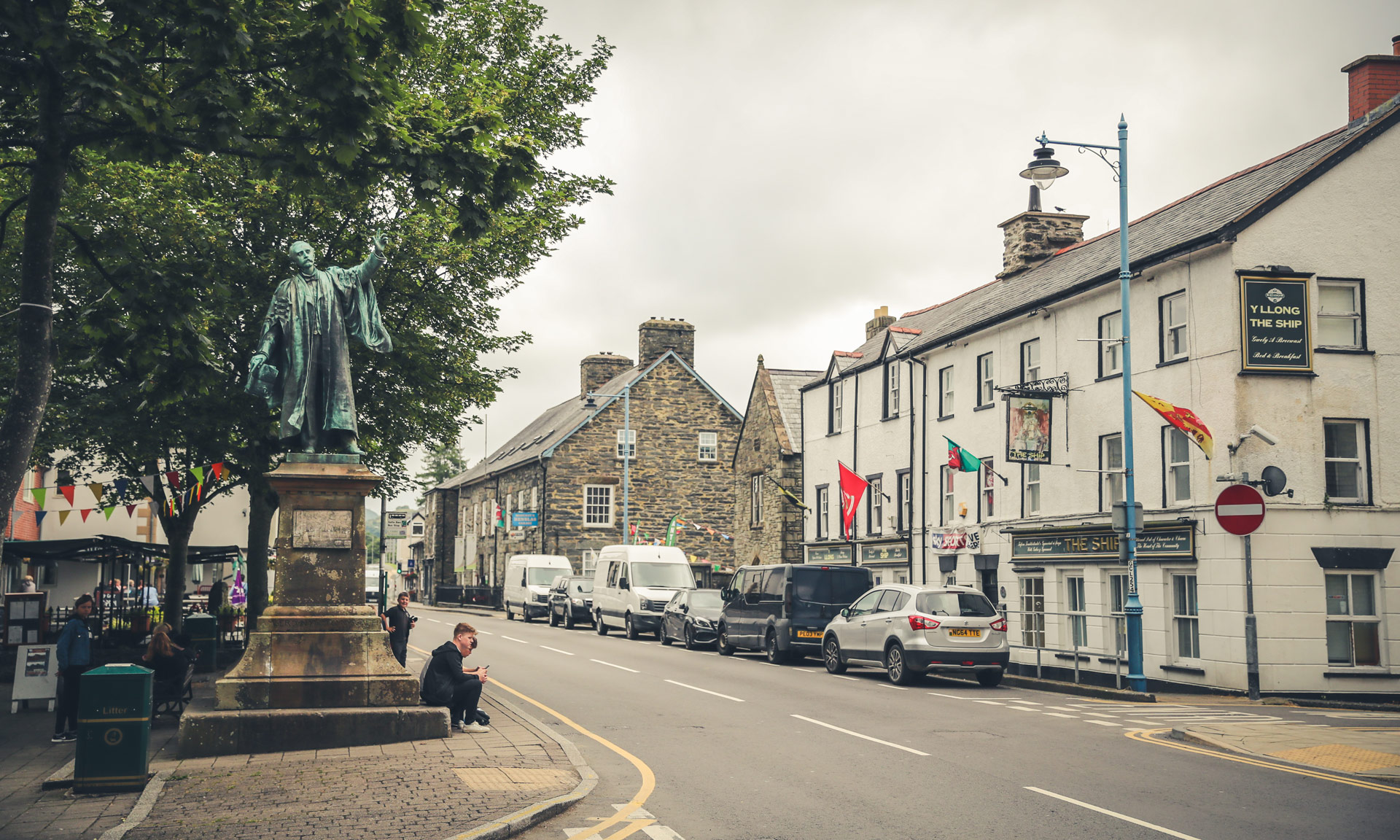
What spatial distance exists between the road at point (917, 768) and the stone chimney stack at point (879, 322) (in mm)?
19858

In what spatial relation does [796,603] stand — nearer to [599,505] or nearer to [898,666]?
[898,666]

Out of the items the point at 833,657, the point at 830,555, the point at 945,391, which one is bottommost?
the point at 833,657

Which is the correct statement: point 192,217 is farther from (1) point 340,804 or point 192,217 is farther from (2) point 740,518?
(2) point 740,518

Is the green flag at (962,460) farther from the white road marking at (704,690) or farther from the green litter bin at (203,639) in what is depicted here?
the green litter bin at (203,639)

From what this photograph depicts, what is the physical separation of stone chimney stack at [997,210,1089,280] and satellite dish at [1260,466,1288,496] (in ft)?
38.6

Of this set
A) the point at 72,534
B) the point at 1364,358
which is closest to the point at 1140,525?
the point at 1364,358

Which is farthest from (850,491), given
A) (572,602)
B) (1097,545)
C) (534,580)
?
(534,580)

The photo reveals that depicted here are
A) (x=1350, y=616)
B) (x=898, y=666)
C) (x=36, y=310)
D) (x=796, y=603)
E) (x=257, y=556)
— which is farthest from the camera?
(x=796, y=603)

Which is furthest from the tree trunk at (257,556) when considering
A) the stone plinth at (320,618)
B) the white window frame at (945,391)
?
the white window frame at (945,391)

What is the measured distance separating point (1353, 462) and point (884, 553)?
13.9 m

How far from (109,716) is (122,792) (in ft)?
2.05

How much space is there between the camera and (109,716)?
9.42 metres

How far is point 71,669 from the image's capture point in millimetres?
13008

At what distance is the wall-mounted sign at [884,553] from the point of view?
3105 cm
